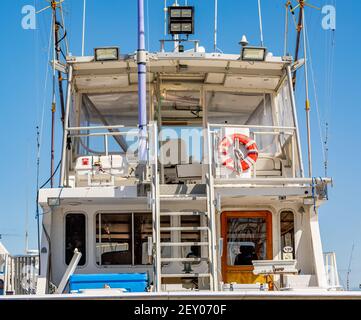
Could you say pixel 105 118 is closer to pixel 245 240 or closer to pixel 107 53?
pixel 107 53

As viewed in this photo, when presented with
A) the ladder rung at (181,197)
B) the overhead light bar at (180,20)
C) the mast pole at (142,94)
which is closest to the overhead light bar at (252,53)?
the overhead light bar at (180,20)

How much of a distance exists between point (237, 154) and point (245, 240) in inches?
57.9

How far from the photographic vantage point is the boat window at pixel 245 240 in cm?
1359

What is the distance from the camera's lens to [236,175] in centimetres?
1323

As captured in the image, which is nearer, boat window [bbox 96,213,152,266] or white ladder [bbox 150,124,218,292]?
white ladder [bbox 150,124,218,292]

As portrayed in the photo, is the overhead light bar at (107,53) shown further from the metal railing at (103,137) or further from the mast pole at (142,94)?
the metal railing at (103,137)

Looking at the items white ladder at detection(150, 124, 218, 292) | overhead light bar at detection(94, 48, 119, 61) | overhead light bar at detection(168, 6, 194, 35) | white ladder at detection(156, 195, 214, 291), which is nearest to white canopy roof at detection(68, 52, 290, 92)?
overhead light bar at detection(94, 48, 119, 61)

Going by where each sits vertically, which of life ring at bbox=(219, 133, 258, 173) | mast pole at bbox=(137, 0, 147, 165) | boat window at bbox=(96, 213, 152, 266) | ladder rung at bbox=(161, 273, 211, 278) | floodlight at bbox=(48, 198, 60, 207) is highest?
mast pole at bbox=(137, 0, 147, 165)

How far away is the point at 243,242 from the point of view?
13.7m

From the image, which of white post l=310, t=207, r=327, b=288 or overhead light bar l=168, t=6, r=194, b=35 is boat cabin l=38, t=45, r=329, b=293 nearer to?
white post l=310, t=207, r=327, b=288

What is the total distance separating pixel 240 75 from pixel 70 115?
3.05m

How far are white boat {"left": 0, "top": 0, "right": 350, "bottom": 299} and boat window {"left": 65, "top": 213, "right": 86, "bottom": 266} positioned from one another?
0.02 m

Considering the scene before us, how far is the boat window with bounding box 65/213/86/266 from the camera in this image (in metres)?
13.3
